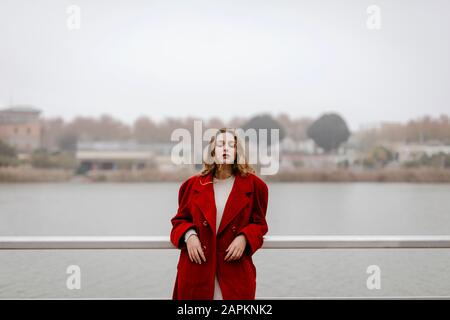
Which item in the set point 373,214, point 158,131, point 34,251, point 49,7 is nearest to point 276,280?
point 34,251

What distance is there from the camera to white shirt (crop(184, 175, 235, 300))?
1.87 meters

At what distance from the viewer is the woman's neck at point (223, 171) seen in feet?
6.30

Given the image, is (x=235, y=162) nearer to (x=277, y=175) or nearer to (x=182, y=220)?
(x=182, y=220)

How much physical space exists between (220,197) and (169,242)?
58 centimetres

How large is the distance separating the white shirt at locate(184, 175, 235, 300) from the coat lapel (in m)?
0.03

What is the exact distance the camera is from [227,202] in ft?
6.07

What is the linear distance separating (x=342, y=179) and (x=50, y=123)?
24.0 meters

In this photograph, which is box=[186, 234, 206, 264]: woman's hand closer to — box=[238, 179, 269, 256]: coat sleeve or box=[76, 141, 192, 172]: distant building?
box=[238, 179, 269, 256]: coat sleeve

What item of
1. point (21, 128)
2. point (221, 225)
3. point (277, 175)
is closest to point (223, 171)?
point (221, 225)

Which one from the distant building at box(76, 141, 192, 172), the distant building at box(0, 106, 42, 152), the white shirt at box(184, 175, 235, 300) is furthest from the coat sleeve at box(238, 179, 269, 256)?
the distant building at box(0, 106, 42, 152)

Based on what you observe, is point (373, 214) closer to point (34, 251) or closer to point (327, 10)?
point (327, 10)

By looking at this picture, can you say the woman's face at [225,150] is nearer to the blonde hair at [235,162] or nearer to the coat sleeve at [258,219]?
the blonde hair at [235,162]

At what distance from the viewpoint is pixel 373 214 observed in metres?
25.6

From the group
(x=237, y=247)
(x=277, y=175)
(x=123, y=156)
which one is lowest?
(x=277, y=175)
